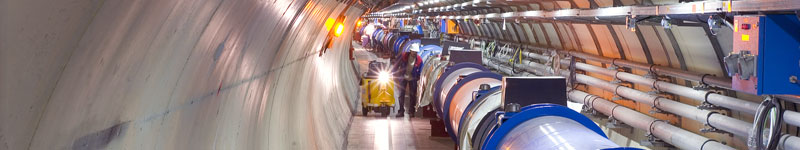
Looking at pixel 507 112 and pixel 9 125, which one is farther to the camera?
pixel 507 112

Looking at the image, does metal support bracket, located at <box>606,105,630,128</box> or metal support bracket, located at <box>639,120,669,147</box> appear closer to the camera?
metal support bracket, located at <box>639,120,669,147</box>

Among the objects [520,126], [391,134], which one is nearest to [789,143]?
[520,126]

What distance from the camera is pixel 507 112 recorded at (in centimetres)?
598

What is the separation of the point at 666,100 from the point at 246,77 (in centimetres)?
562

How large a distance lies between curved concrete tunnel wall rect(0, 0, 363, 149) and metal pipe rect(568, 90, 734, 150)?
3.97 meters

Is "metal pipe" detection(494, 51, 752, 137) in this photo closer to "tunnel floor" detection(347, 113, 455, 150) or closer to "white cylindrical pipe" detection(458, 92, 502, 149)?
"white cylindrical pipe" detection(458, 92, 502, 149)

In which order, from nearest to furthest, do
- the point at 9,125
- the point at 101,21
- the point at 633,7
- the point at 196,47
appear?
1. the point at 9,125
2. the point at 101,21
3. the point at 196,47
4. the point at 633,7

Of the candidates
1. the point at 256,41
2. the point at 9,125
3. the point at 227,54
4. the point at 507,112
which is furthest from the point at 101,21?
the point at 507,112

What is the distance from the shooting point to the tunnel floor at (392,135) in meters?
13.2

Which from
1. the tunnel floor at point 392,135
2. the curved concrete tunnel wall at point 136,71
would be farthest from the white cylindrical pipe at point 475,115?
the tunnel floor at point 392,135

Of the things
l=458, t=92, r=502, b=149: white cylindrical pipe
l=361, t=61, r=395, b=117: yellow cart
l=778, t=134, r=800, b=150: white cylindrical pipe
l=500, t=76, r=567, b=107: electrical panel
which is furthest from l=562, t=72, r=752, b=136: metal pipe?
l=361, t=61, r=395, b=117: yellow cart

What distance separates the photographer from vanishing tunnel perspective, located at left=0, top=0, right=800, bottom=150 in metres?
2.26

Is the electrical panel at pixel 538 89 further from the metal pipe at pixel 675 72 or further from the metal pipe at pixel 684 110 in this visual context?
the metal pipe at pixel 675 72

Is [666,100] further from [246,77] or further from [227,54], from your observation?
[227,54]
